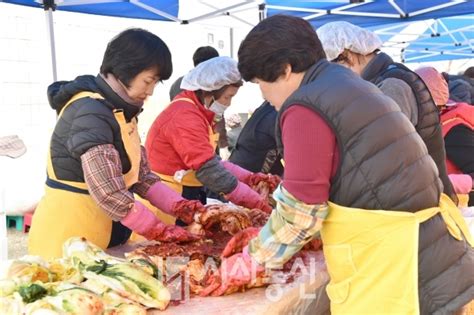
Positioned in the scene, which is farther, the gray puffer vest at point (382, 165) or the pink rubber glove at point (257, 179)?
the pink rubber glove at point (257, 179)

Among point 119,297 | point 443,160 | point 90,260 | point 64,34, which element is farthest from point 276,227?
point 64,34

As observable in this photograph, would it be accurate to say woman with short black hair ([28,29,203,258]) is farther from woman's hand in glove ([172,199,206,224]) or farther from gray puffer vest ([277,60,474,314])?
gray puffer vest ([277,60,474,314])

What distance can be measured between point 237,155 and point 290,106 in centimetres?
230

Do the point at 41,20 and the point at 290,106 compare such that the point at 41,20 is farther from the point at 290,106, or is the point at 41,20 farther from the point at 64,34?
the point at 290,106

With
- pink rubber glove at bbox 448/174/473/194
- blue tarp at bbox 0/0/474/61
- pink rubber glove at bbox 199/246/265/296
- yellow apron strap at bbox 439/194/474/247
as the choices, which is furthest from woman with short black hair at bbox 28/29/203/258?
blue tarp at bbox 0/0/474/61

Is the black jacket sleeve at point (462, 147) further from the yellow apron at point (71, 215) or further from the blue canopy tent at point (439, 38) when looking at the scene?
the blue canopy tent at point (439, 38)

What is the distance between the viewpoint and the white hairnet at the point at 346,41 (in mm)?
2600

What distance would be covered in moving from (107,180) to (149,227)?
0.28 metres

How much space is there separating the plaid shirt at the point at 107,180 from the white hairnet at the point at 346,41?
1196 millimetres

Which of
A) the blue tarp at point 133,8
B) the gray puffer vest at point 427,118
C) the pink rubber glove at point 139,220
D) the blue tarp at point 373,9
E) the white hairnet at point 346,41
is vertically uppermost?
the blue tarp at point 373,9

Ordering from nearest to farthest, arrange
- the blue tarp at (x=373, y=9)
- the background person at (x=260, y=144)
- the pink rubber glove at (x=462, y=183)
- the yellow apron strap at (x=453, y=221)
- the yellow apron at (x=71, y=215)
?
the yellow apron strap at (x=453, y=221), the yellow apron at (x=71, y=215), the pink rubber glove at (x=462, y=183), the background person at (x=260, y=144), the blue tarp at (x=373, y=9)

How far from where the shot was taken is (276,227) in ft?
5.39

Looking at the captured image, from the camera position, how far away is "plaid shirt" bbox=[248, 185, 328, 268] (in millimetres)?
1570

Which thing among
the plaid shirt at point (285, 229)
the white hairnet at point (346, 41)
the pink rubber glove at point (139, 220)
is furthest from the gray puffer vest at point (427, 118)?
the pink rubber glove at point (139, 220)
